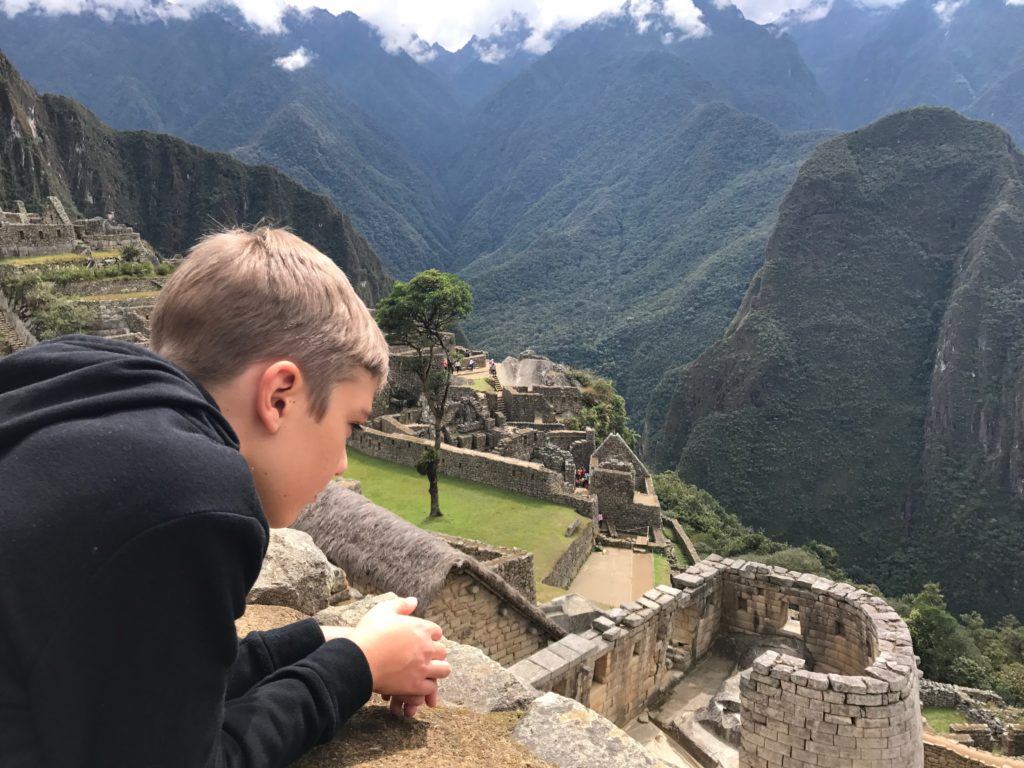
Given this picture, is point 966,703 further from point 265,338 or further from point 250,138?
point 250,138

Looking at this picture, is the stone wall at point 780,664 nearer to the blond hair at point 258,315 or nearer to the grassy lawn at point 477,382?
the blond hair at point 258,315

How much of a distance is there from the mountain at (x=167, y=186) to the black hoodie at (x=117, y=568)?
106 metres

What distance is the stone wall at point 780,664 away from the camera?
16.9 ft

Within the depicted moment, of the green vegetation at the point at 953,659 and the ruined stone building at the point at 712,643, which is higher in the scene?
the ruined stone building at the point at 712,643

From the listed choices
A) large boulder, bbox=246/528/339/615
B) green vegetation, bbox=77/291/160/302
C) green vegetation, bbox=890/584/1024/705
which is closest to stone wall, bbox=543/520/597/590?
large boulder, bbox=246/528/339/615

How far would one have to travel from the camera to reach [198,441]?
1.18 metres

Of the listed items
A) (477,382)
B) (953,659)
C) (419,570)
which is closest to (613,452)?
(477,382)

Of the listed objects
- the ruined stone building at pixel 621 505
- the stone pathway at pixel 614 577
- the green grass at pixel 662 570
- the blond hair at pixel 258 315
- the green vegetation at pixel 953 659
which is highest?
the blond hair at pixel 258 315

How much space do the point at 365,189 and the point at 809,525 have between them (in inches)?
5872

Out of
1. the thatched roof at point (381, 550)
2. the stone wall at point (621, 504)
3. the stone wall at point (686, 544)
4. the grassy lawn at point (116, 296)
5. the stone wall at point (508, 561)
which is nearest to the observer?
the thatched roof at point (381, 550)

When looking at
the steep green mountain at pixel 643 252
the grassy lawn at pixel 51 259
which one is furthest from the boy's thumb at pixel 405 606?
the steep green mountain at pixel 643 252

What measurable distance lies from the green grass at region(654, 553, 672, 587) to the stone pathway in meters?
0.22

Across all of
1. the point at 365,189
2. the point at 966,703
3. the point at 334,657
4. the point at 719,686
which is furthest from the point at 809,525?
the point at 365,189

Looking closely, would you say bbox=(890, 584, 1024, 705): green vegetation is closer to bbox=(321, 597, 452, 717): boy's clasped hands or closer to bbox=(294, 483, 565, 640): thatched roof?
bbox=(294, 483, 565, 640): thatched roof
